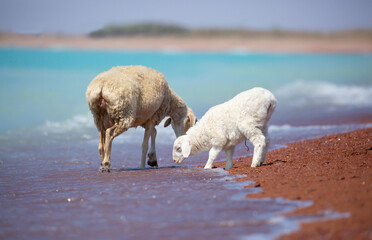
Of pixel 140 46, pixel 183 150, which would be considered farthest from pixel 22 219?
pixel 140 46

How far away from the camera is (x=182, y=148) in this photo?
33.3ft

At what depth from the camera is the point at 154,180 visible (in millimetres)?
8875

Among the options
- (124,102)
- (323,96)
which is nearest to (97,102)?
(124,102)

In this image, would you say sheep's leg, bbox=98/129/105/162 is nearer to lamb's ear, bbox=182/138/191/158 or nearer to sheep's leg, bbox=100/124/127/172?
sheep's leg, bbox=100/124/127/172

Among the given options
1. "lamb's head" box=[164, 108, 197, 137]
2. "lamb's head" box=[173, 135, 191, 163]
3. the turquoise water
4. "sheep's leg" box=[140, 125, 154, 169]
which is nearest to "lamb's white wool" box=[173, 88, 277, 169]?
"lamb's head" box=[173, 135, 191, 163]

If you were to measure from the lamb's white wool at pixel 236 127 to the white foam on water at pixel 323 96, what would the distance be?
585 inches

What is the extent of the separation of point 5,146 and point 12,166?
3570 mm

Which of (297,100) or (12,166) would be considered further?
(297,100)

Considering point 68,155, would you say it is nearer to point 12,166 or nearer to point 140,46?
point 12,166

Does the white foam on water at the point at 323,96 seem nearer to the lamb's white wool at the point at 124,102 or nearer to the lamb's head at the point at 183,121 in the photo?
the lamb's head at the point at 183,121

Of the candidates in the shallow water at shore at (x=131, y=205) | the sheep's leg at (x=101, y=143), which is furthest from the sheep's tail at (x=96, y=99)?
the shallow water at shore at (x=131, y=205)

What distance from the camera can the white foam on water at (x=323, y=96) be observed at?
24.8 m

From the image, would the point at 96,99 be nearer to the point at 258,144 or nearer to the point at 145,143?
the point at 145,143

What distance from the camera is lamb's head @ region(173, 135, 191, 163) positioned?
1014 centimetres
